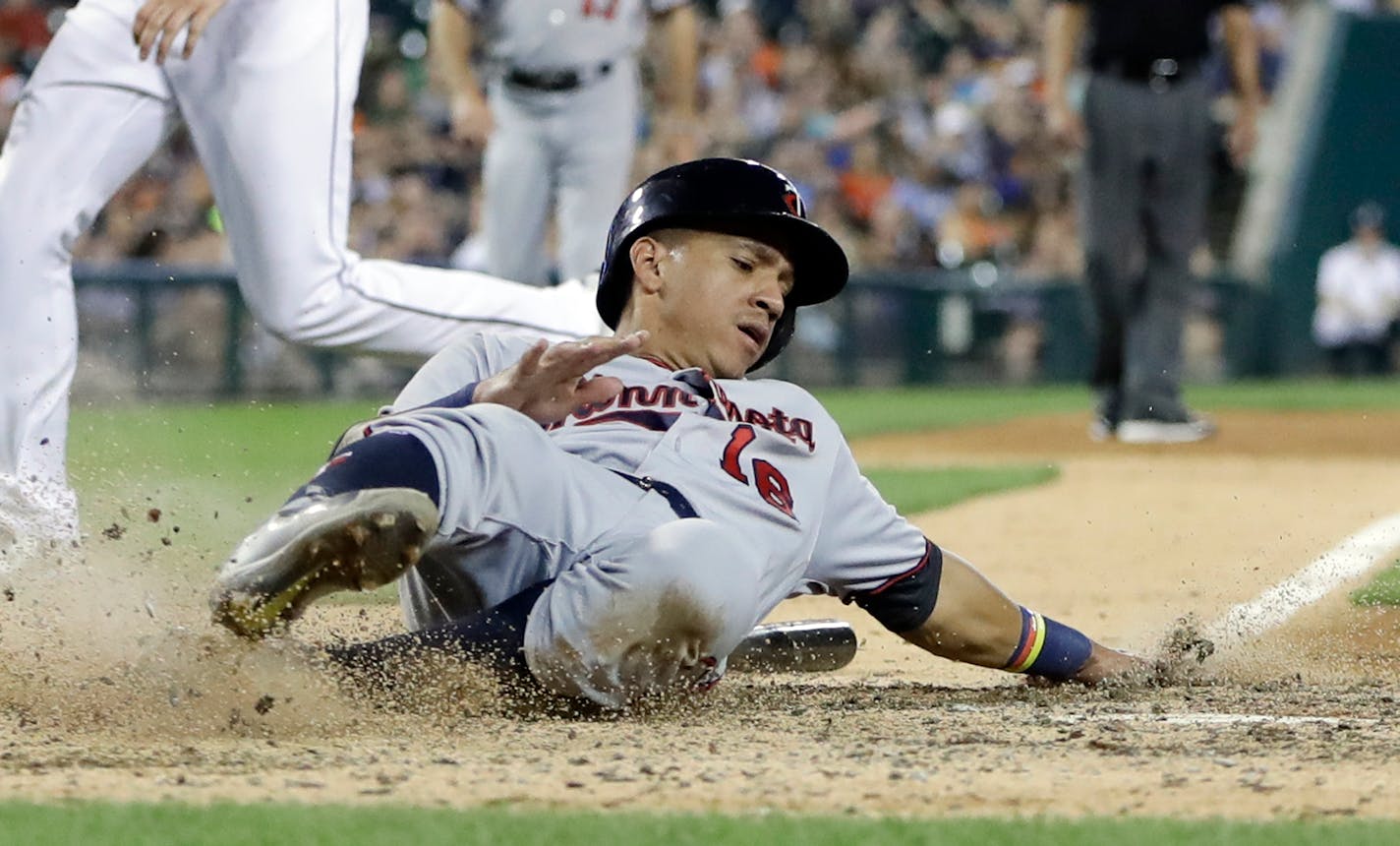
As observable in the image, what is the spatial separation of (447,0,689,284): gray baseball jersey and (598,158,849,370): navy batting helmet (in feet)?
12.0

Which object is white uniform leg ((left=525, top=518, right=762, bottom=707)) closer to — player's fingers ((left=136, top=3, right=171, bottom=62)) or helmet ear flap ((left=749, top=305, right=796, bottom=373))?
helmet ear flap ((left=749, top=305, right=796, bottom=373))

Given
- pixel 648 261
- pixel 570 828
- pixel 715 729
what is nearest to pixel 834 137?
pixel 648 261

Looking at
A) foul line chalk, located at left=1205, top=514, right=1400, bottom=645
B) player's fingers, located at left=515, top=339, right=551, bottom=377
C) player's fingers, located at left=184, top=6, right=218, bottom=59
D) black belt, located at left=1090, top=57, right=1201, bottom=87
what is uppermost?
black belt, located at left=1090, top=57, right=1201, bottom=87

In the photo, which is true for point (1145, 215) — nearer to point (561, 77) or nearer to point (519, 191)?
point (561, 77)

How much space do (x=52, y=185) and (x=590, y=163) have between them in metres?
3.25

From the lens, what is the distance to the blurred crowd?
14531 mm

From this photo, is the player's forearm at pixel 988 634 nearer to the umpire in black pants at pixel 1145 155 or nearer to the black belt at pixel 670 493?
the black belt at pixel 670 493

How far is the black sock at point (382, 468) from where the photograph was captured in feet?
9.40

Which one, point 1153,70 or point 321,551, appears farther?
point 1153,70

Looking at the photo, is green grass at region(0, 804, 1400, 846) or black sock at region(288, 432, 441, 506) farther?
black sock at region(288, 432, 441, 506)

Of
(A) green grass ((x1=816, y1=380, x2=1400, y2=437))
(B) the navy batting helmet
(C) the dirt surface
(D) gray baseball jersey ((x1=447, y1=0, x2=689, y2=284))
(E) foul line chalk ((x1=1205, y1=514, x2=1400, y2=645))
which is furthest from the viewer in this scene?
(A) green grass ((x1=816, y1=380, x2=1400, y2=437))

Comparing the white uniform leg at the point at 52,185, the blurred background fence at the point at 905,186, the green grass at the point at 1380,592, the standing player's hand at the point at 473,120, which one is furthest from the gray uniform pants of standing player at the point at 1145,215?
the white uniform leg at the point at 52,185

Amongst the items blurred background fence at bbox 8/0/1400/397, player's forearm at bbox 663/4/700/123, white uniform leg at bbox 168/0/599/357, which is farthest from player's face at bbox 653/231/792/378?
blurred background fence at bbox 8/0/1400/397

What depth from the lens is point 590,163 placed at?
733 centimetres
